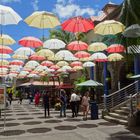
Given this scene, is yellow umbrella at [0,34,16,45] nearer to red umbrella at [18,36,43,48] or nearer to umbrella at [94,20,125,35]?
red umbrella at [18,36,43,48]

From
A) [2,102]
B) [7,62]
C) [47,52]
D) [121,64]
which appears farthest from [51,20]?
[121,64]

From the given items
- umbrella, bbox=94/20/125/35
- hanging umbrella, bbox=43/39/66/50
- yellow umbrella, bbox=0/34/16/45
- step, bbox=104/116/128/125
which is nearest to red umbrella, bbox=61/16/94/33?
umbrella, bbox=94/20/125/35

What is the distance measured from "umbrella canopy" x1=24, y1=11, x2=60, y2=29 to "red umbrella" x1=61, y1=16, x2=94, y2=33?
0.69m

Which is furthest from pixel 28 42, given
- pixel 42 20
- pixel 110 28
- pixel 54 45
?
pixel 110 28

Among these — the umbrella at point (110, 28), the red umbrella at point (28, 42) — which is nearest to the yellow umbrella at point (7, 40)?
the red umbrella at point (28, 42)

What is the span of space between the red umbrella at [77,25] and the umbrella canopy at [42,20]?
69cm

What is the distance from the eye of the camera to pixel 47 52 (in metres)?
21.7

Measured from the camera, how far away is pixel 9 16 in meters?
12.5

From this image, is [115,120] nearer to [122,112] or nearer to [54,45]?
[122,112]

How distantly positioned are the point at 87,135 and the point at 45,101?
7496mm

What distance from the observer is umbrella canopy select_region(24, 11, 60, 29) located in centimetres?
1326

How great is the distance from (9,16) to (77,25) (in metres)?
3.31

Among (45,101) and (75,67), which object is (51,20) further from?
(75,67)

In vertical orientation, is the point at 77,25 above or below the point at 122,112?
above
